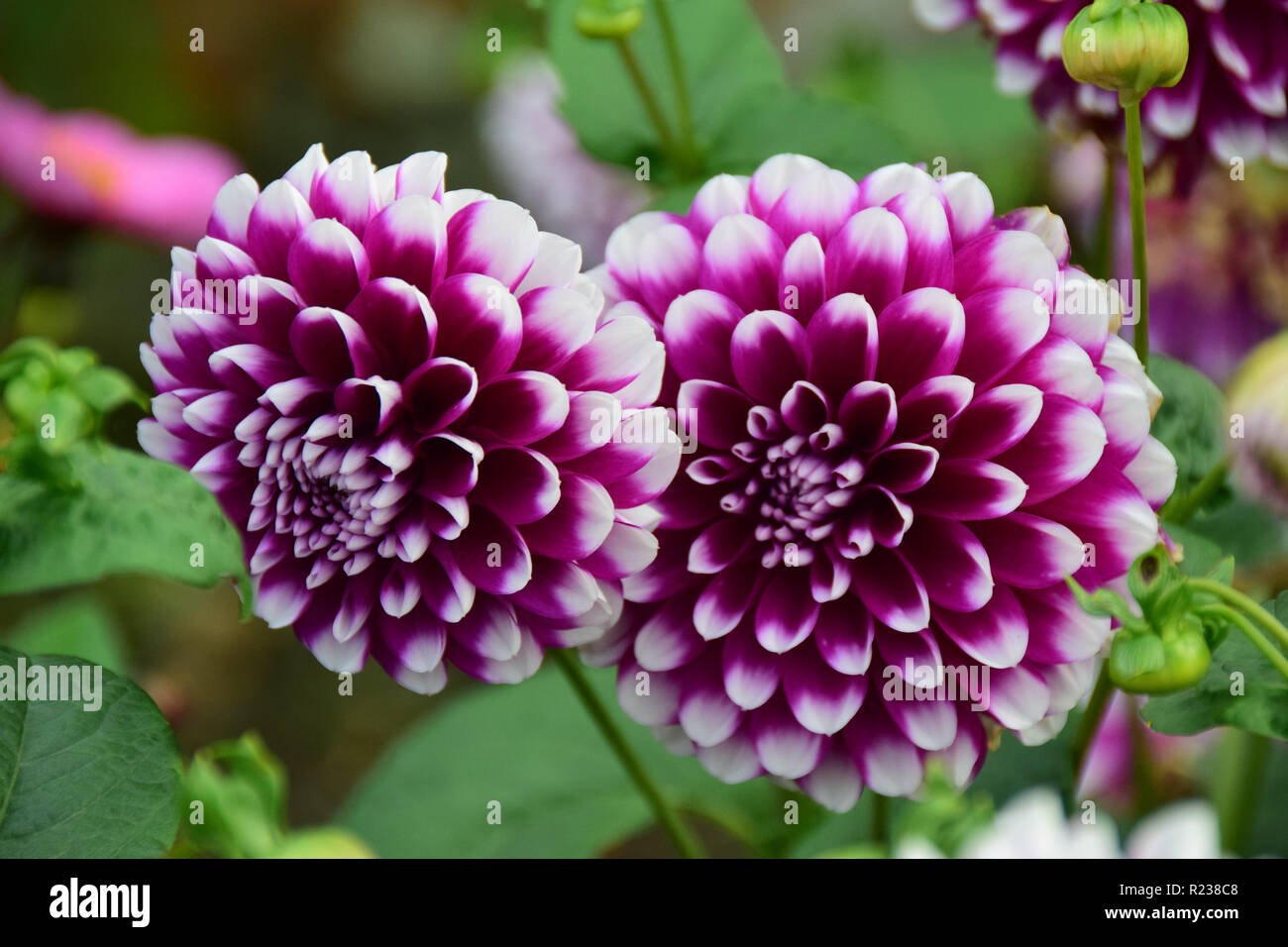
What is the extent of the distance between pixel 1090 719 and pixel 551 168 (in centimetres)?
47

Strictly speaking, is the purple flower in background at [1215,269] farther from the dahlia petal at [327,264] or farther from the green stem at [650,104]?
the dahlia petal at [327,264]

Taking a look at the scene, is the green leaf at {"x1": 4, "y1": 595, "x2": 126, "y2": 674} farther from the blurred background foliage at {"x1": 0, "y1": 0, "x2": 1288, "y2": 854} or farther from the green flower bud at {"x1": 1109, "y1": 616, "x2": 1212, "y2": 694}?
the green flower bud at {"x1": 1109, "y1": 616, "x2": 1212, "y2": 694}

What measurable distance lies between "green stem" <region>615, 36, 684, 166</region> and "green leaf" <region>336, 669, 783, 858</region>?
0.21 metres

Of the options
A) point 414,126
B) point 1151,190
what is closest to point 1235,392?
point 1151,190

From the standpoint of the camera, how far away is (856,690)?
0.28 metres

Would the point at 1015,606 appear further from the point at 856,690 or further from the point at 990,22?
the point at 990,22

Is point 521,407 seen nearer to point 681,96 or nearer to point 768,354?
point 768,354

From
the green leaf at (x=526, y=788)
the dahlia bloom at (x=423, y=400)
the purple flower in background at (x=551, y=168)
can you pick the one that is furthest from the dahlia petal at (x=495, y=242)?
the purple flower in background at (x=551, y=168)

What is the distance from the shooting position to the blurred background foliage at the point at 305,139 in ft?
1.85

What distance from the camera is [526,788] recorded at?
0.53 m

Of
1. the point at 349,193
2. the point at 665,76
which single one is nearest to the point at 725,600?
the point at 349,193

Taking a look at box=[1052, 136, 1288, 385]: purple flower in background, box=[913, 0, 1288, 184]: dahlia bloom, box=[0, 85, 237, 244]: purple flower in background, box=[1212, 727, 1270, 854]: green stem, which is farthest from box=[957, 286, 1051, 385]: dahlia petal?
box=[0, 85, 237, 244]: purple flower in background
